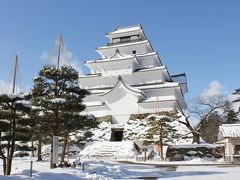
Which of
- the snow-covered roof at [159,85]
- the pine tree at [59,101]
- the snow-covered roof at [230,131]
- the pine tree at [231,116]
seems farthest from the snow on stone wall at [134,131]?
the pine tree at [59,101]

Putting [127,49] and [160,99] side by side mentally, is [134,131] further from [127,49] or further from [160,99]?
[127,49]

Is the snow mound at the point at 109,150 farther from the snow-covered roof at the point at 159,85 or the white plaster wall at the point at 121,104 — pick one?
the snow-covered roof at the point at 159,85

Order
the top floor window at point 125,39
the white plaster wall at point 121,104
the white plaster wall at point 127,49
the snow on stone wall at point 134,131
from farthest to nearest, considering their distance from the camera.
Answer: the top floor window at point 125,39 < the white plaster wall at point 127,49 < the white plaster wall at point 121,104 < the snow on stone wall at point 134,131

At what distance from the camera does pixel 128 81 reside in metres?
49.8

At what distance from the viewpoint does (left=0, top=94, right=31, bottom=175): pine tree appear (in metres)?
15.4

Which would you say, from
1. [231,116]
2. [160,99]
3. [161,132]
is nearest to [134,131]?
[160,99]

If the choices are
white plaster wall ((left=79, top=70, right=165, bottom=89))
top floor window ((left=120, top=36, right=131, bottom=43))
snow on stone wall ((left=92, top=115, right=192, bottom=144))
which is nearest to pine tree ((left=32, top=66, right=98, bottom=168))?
snow on stone wall ((left=92, top=115, right=192, bottom=144))

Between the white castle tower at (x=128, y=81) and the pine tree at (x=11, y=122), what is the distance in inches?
1094

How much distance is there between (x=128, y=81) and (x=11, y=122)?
114 feet

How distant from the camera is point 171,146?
111 ft

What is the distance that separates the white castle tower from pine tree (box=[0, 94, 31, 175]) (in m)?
27.8

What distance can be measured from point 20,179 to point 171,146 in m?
24.5

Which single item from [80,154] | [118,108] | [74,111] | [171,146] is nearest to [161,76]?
[118,108]

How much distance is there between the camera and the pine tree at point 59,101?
19391 millimetres
